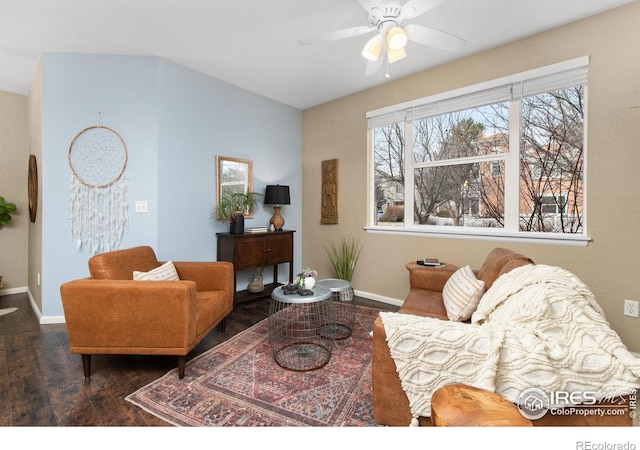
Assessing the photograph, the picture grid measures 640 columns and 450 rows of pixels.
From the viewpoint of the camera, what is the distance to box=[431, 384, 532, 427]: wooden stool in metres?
0.67

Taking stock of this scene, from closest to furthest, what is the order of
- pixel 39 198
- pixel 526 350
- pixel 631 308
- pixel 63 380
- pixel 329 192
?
pixel 526 350 → pixel 63 380 → pixel 631 308 → pixel 39 198 → pixel 329 192

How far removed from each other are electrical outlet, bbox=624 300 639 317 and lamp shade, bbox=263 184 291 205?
3.30 m

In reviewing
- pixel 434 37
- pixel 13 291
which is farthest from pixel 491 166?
pixel 13 291

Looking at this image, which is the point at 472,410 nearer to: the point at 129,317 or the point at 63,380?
the point at 129,317

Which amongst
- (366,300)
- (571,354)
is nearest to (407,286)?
(366,300)

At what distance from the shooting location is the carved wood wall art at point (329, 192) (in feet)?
12.9

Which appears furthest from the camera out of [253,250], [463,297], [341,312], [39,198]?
[253,250]

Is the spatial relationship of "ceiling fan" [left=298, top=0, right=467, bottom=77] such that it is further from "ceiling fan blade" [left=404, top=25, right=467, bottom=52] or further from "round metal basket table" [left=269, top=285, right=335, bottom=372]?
"round metal basket table" [left=269, top=285, right=335, bottom=372]

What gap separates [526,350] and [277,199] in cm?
308

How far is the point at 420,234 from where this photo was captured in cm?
322

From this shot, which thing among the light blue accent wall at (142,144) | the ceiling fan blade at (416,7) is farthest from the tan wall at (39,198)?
the ceiling fan blade at (416,7)

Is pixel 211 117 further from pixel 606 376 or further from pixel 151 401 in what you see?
pixel 606 376

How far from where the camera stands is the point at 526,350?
3.39 feet
